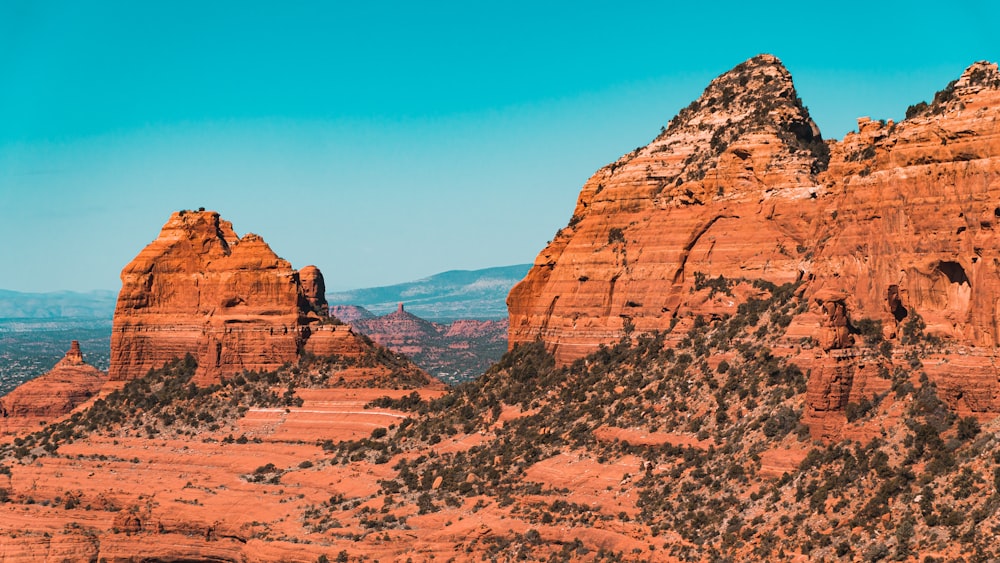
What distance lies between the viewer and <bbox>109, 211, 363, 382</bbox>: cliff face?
12119 centimetres

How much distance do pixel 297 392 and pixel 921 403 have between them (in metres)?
59.2

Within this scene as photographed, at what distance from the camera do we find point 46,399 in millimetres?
141375

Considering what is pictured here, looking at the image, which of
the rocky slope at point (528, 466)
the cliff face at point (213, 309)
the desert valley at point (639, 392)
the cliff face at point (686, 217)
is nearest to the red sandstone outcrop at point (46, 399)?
the desert valley at point (639, 392)

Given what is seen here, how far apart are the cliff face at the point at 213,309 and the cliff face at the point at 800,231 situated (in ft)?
62.2

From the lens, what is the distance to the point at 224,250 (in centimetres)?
12462

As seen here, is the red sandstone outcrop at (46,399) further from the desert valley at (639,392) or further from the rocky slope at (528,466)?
the rocky slope at (528,466)

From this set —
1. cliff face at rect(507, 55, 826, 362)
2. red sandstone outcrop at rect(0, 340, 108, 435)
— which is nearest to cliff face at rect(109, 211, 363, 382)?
red sandstone outcrop at rect(0, 340, 108, 435)

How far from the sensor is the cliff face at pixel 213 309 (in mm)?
121188

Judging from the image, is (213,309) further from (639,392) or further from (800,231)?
(800,231)

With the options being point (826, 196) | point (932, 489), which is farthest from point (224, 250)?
point (932, 489)

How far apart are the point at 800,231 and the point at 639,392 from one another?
38.8 ft

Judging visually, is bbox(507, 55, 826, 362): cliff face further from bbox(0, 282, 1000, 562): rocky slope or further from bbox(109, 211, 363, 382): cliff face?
bbox(109, 211, 363, 382): cliff face

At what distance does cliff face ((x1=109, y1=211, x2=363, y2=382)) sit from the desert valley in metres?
0.21

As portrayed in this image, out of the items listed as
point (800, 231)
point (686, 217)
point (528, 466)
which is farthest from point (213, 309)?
point (800, 231)
